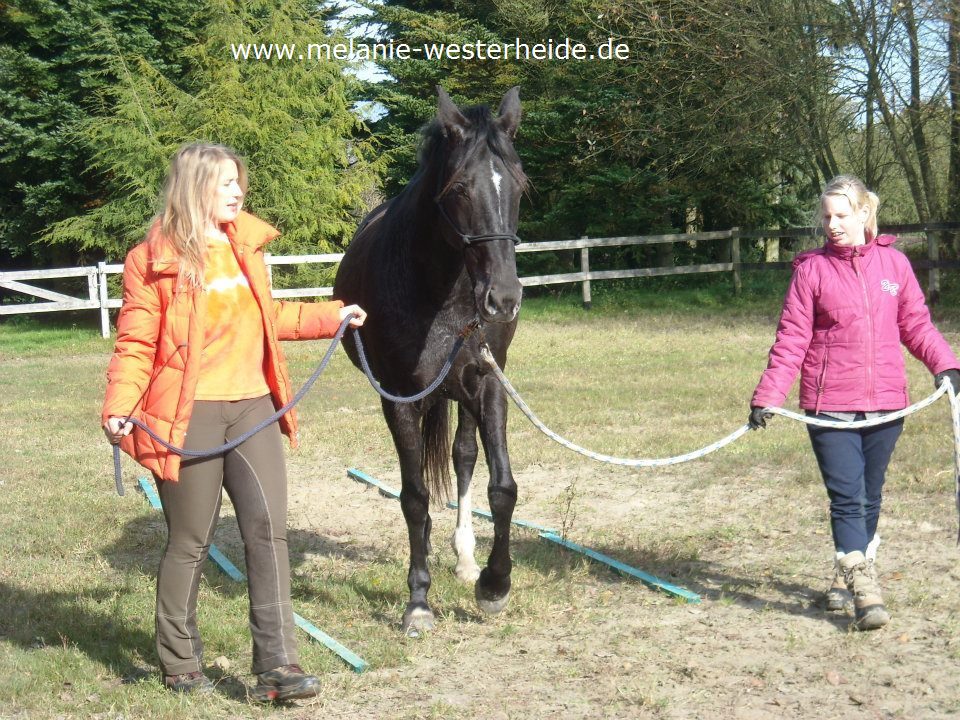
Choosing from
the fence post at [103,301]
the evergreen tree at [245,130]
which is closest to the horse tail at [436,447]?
the fence post at [103,301]

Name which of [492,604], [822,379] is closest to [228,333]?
[492,604]

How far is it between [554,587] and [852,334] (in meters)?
1.81

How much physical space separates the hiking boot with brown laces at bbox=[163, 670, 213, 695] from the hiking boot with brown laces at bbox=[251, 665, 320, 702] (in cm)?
24

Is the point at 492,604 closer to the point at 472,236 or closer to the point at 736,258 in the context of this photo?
the point at 472,236

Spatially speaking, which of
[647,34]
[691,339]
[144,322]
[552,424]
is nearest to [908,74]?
[647,34]

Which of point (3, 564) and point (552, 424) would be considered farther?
point (552, 424)

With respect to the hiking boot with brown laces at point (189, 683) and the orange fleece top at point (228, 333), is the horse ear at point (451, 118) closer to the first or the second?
the orange fleece top at point (228, 333)

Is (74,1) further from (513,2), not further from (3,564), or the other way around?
(3,564)

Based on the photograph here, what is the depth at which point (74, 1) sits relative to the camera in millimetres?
23031

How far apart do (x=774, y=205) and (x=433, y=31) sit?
9.52 m

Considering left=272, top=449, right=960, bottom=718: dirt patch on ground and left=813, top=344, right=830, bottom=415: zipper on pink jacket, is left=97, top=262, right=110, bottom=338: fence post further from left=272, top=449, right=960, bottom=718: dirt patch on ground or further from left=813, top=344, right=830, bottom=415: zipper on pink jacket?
left=813, top=344, right=830, bottom=415: zipper on pink jacket

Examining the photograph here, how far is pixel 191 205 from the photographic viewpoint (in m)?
3.47

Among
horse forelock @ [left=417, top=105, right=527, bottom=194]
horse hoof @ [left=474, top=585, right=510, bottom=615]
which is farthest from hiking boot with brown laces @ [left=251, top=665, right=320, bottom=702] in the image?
horse forelock @ [left=417, top=105, right=527, bottom=194]

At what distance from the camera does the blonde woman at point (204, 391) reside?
3438 millimetres
